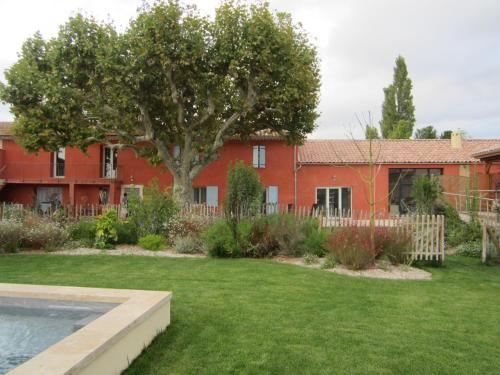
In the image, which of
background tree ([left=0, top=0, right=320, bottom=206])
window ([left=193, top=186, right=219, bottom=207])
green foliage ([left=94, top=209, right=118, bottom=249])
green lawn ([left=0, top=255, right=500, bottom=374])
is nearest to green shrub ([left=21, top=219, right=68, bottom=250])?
green foliage ([left=94, top=209, right=118, bottom=249])

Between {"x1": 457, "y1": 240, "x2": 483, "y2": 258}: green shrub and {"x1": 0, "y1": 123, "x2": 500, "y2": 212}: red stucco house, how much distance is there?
38.2ft

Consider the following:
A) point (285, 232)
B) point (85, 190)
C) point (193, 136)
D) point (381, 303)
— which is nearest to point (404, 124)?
point (193, 136)

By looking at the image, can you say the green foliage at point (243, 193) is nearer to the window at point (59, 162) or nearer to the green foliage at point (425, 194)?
the green foliage at point (425, 194)

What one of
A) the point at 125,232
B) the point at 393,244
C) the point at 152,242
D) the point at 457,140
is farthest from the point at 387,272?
the point at 457,140

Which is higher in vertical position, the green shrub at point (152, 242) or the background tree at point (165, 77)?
the background tree at point (165, 77)

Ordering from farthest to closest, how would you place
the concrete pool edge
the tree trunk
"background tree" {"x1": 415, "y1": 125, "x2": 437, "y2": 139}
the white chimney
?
1. "background tree" {"x1": 415, "y1": 125, "x2": 437, "y2": 139}
2. the white chimney
3. the tree trunk
4. the concrete pool edge

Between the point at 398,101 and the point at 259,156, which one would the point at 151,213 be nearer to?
the point at 259,156

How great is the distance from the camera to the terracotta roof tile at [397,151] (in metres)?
25.0

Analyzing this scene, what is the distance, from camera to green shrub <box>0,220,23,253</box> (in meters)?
11.6

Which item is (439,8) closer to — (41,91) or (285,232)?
(285,232)

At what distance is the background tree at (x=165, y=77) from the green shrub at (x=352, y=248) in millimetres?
9359

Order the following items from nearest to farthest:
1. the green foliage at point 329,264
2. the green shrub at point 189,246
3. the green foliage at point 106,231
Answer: the green foliage at point 329,264, the green shrub at point 189,246, the green foliage at point 106,231

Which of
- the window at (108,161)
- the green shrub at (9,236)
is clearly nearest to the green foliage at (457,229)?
the green shrub at (9,236)

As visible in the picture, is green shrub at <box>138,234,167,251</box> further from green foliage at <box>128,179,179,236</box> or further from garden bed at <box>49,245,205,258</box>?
green foliage at <box>128,179,179,236</box>
